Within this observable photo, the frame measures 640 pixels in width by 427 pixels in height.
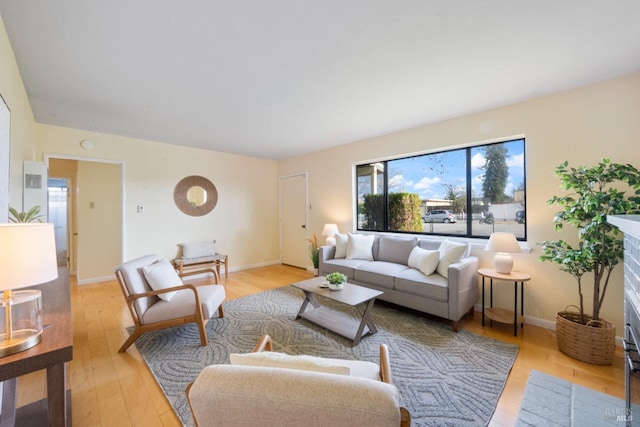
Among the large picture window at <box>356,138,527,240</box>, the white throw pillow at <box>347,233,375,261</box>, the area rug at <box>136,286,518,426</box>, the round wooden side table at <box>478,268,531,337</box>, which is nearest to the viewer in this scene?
the area rug at <box>136,286,518,426</box>

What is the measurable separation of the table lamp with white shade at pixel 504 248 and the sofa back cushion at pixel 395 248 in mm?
992

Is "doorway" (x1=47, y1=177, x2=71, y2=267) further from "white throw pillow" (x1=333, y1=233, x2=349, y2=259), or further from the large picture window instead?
the large picture window

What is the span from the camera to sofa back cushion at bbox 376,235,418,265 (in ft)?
11.4

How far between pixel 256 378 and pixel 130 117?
3.65 meters

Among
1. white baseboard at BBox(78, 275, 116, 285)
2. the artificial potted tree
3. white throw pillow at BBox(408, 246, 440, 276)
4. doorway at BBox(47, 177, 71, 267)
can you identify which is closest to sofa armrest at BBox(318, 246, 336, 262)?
white throw pillow at BBox(408, 246, 440, 276)

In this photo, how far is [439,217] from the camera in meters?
3.63

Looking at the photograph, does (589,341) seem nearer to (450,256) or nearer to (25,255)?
(450,256)

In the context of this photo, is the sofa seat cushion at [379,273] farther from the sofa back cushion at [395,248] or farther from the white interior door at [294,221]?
the white interior door at [294,221]

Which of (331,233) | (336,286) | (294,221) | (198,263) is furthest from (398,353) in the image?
(294,221)

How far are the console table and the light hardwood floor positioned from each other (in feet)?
0.78

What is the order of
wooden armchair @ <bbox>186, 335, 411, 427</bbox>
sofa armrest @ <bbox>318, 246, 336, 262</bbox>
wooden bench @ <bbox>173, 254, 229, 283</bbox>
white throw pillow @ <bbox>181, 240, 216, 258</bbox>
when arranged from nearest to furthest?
1. wooden armchair @ <bbox>186, 335, 411, 427</bbox>
2. sofa armrest @ <bbox>318, 246, 336, 262</bbox>
3. wooden bench @ <bbox>173, 254, 229, 283</bbox>
4. white throw pillow @ <bbox>181, 240, 216, 258</bbox>

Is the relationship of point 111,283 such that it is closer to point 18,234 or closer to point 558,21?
point 18,234

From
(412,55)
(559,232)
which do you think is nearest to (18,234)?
(412,55)

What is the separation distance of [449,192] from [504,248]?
1.21 m
